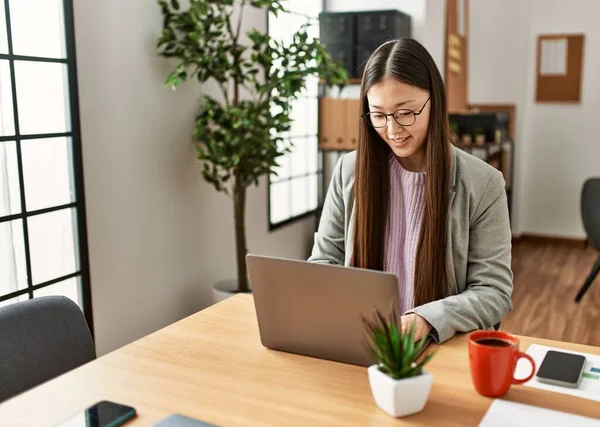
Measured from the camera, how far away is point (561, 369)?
1253 millimetres

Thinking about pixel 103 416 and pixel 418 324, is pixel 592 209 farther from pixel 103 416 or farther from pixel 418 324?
pixel 103 416

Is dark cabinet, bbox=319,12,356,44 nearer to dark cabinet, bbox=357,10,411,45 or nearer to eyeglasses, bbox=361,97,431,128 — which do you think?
dark cabinet, bbox=357,10,411,45

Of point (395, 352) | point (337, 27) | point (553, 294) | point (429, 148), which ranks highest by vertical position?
point (337, 27)

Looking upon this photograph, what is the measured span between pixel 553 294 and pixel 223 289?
2388 mm

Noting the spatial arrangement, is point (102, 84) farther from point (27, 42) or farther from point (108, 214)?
point (108, 214)

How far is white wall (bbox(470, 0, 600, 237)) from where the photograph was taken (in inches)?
228

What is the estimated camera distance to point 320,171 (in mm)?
4805

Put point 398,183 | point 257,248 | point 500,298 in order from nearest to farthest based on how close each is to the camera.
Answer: point 500,298
point 398,183
point 257,248

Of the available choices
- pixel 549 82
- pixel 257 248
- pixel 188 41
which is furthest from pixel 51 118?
pixel 549 82

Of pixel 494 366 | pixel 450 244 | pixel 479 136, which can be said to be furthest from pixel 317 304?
pixel 479 136

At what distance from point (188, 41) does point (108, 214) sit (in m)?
0.85

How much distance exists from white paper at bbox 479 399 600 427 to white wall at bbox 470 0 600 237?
5279mm

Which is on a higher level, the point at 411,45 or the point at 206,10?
the point at 206,10

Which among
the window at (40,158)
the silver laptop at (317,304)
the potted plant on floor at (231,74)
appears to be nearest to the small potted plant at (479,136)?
the potted plant on floor at (231,74)
